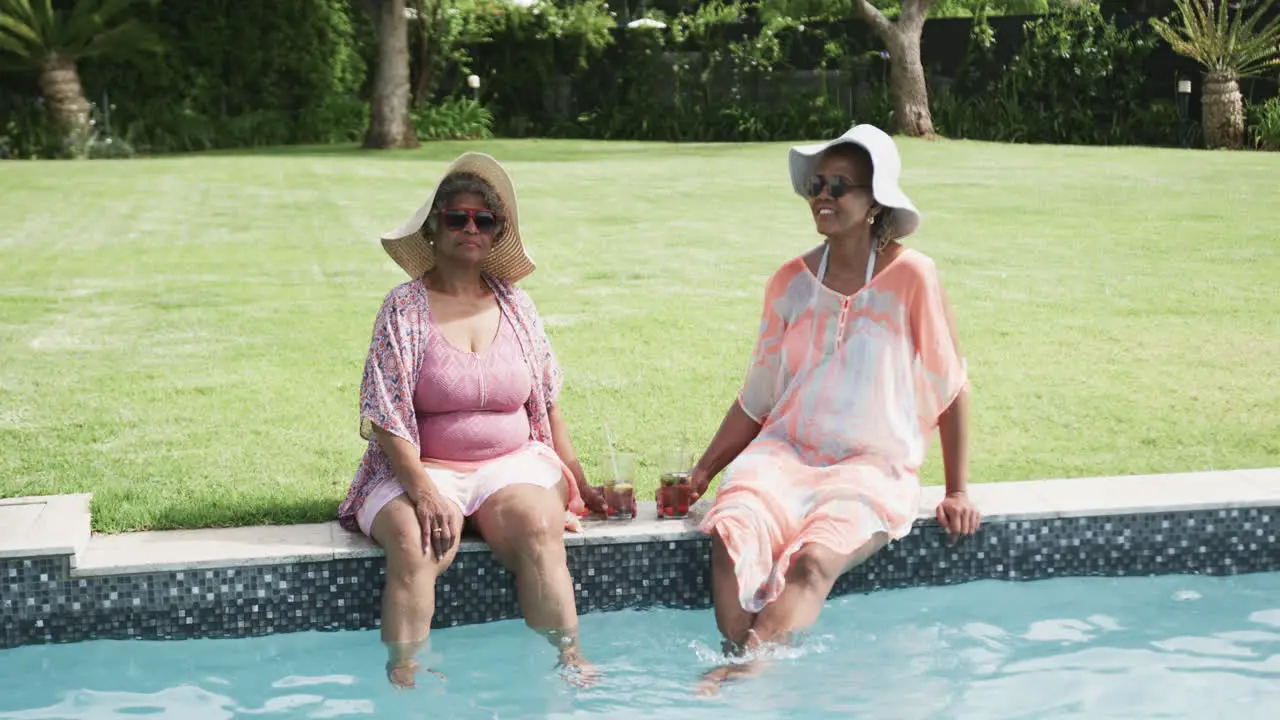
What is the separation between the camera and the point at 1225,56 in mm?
20875

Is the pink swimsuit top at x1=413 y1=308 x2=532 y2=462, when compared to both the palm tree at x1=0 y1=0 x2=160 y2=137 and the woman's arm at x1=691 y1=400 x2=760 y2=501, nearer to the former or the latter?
the woman's arm at x1=691 y1=400 x2=760 y2=501

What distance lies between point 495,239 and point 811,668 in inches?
61.4

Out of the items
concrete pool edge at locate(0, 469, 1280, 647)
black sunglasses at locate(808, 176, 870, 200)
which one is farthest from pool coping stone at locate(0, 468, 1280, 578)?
black sunglasses at locate(808, 176, 870, 200)

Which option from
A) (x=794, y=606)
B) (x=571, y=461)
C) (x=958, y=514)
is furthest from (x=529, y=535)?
(x=958, y=514)

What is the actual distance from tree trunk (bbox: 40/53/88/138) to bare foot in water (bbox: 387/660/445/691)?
19336mm

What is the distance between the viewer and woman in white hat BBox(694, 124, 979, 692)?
14.4 feet

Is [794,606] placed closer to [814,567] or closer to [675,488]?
[814,567]

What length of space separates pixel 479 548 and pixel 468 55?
22.7 metres

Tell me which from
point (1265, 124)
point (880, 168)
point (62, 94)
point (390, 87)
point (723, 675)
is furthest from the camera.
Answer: point (62, 94)

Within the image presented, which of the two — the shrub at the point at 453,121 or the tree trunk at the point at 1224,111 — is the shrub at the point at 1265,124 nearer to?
the tree trunk at the point at 1224,111

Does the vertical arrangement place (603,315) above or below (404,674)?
above

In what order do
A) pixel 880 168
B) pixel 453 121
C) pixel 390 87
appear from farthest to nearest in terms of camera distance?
pixel 453 121 → pixel 390 87 → pixel 880 168

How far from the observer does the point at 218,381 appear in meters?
7.27

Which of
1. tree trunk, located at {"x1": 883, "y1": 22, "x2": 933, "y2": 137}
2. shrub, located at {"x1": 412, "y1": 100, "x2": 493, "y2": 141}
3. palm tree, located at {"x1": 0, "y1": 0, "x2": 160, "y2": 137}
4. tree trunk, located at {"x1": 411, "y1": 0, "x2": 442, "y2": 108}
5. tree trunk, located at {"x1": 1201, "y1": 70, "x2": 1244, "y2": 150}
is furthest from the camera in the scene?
shrub, located at {"x1": 412, "y1": 100, "x2": 493, "y2": 141}
